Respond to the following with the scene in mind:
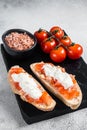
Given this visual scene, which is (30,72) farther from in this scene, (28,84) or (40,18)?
(40,18)

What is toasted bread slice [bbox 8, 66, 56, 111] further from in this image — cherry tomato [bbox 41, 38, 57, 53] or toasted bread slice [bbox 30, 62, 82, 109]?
cherry tomato [bbox 41, 38, 57, 53]

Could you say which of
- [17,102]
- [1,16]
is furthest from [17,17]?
[17,102]

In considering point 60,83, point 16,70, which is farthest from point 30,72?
point 60,83

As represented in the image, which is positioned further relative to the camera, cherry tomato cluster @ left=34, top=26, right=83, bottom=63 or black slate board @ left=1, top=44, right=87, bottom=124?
cherry tomato cluster @ left=34, top=26, right=83, bottom=63

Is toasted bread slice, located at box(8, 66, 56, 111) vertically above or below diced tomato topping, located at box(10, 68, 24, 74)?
below

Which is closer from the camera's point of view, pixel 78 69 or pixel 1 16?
pixel 78 69

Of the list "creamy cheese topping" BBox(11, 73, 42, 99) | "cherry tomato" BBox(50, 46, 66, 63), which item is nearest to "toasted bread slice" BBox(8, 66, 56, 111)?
"creamy cheese topping" BBox(11, 73, 42, 99)

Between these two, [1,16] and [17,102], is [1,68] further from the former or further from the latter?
[1,16]
